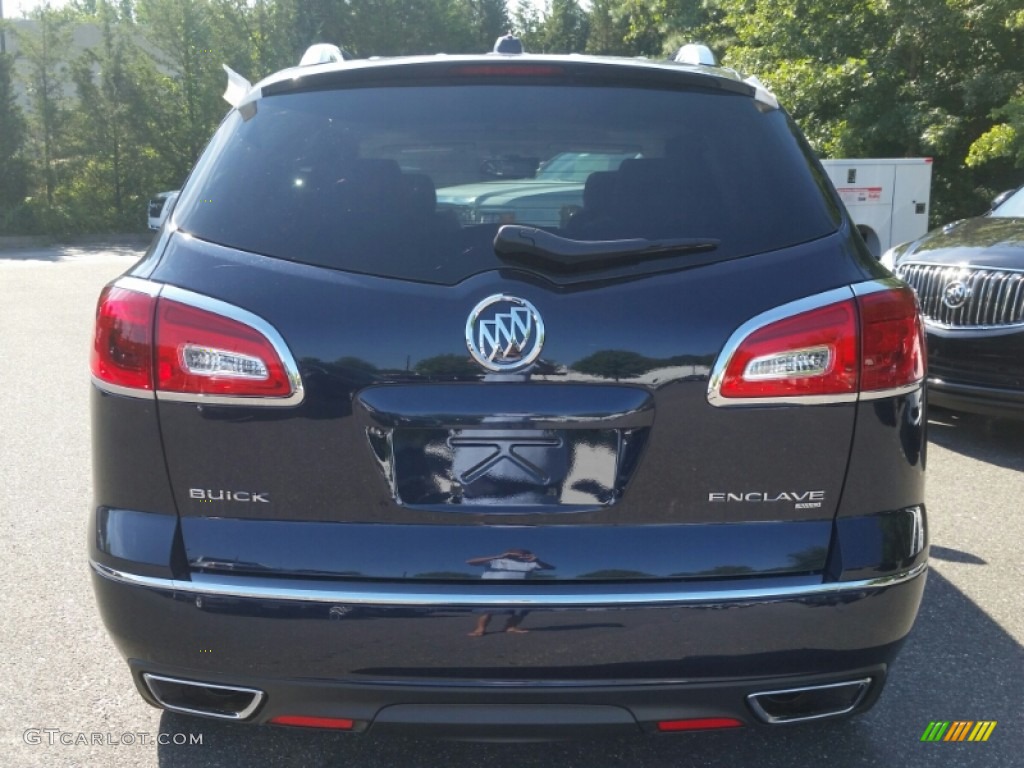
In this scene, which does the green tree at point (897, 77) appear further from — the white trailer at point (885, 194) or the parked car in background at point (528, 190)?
the parked car in background at point (528, 190)

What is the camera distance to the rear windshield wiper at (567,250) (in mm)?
2365

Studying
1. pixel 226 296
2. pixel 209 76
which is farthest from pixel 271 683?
pixel 209 76

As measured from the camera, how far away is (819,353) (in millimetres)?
2402

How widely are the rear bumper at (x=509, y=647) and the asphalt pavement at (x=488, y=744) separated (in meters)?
0.60

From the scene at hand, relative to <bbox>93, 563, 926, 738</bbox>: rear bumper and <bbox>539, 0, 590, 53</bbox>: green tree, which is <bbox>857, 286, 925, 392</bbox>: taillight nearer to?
<bbox>93, 563, 926, 738</bbox>: rear bumper

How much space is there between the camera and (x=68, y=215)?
35.7 metres

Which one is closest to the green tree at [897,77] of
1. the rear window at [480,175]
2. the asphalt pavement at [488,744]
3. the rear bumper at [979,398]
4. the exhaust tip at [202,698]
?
the rear bumper at [979,398]

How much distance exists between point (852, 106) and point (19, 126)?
2788 cm

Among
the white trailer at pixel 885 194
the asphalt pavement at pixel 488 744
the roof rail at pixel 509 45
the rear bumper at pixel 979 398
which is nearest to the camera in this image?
the asphalt pavement at pixel 488 744

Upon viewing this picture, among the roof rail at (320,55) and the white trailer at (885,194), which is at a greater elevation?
the roof rail at (320,55)

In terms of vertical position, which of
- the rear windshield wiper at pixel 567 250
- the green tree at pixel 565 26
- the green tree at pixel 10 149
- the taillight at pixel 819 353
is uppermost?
the green tree at pixel 565 26

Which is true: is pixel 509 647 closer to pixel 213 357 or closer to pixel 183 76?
pixel 213 357

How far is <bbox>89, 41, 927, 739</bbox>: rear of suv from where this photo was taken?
2336 millimetres

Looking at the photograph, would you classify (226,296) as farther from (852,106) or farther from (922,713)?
(852,106)
